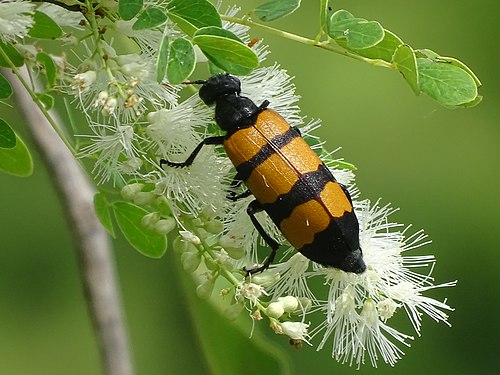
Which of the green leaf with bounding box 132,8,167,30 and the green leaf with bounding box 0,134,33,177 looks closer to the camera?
the green leaf with bounding box 132,8,167,30

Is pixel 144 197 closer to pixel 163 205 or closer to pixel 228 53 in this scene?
pixel 163 205

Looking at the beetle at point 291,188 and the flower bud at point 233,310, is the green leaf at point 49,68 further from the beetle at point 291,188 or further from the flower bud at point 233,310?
the flower bud at point 233,310

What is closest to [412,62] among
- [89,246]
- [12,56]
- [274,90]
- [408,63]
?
[408,63]

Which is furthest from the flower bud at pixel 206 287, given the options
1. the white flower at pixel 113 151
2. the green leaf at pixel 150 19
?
the green leaf at pixel 150 19

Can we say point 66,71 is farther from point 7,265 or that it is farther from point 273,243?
point 7,265

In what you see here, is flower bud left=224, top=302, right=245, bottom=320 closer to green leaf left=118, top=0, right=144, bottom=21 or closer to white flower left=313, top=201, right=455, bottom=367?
white flower left=313, top=201, right=455, bottom=367

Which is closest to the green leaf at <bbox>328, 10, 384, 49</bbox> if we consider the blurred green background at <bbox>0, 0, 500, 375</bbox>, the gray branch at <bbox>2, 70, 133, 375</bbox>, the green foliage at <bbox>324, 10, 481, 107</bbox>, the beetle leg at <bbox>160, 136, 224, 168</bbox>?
the green foliage at <bbox>324, 10, 481, 107</bbox>

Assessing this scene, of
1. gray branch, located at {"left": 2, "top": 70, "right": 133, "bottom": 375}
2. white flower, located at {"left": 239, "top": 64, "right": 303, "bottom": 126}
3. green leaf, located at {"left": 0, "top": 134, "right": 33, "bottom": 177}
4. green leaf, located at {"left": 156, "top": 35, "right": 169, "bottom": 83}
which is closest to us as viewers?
green leaf, located at {"left": 156, "top": 35, "right": 169, "bottom": 83}
